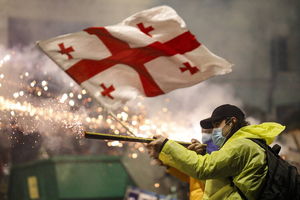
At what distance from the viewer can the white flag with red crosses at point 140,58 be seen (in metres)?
5.30

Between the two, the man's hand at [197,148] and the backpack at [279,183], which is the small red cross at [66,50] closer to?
the man's hand at [197,148]

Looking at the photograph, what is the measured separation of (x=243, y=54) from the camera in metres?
17.0

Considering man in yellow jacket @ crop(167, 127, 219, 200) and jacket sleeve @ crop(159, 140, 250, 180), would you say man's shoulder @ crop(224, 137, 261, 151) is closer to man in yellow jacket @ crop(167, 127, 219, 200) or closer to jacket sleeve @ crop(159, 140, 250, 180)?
jacket sleeve @ crop(159, 140, 250, 180)

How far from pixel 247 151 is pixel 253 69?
15923 mm

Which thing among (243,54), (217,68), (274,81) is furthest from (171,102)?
(217,68)

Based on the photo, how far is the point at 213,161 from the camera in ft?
11.7

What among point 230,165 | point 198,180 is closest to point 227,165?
point 230,165

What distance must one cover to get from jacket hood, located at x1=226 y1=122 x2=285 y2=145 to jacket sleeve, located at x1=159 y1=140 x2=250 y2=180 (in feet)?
0.66

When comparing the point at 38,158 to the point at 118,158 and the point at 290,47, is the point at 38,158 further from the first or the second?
the point at 290,47

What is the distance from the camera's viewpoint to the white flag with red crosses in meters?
5.30

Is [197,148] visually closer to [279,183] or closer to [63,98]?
[279,183]


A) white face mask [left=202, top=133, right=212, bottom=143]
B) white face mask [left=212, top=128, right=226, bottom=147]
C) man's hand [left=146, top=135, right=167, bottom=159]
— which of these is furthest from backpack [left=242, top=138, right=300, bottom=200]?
white face mask [left=202, top=133, right=212, bottom=143]

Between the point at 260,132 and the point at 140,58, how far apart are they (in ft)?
6.80

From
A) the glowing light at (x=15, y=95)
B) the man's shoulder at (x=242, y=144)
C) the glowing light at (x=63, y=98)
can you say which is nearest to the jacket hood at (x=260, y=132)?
the man's shoulder at (x=242, y=144)
